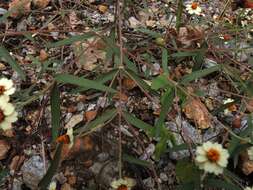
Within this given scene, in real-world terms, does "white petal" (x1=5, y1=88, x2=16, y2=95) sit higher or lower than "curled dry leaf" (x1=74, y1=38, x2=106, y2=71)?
higher

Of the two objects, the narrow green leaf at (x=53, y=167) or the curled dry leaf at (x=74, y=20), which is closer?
the narrow green leaf at (x=53, y=167)

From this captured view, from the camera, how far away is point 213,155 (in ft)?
3.73

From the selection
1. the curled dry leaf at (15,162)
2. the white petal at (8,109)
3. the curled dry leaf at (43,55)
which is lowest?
the curled dry leaf at (15,162)

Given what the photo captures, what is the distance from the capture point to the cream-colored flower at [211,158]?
1.13 m

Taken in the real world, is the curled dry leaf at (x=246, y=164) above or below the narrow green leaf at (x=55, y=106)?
below

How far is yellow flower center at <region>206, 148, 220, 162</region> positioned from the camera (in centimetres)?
113

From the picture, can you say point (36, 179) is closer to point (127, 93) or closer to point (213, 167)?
point (127, 93)

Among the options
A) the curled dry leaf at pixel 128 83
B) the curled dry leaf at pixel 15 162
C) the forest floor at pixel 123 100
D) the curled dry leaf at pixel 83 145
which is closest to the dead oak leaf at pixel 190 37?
the forest floor at pixel 123 100

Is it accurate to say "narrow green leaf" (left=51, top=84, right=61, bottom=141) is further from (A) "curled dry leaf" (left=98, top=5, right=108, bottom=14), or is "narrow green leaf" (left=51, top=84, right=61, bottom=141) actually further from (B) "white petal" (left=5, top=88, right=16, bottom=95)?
(A) "curled dry leaf" (left=98, top=5, right=108, bottom=14)

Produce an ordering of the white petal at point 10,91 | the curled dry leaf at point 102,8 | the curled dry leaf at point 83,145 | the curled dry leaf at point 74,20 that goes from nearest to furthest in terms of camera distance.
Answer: the white petal at point 10,91
the curled dry leaf at point 83,145
the curled dry leaf at point 74,20
the curled dry leaf at point 102,8

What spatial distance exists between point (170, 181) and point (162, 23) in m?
0.96

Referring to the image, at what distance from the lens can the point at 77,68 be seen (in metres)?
1.90

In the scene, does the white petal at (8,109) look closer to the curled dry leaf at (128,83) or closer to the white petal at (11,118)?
the white petal at (11,118)

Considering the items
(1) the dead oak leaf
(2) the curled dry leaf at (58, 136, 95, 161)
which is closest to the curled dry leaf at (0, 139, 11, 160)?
(2) the curled dry leaf at (58, 136, 95, 161)
